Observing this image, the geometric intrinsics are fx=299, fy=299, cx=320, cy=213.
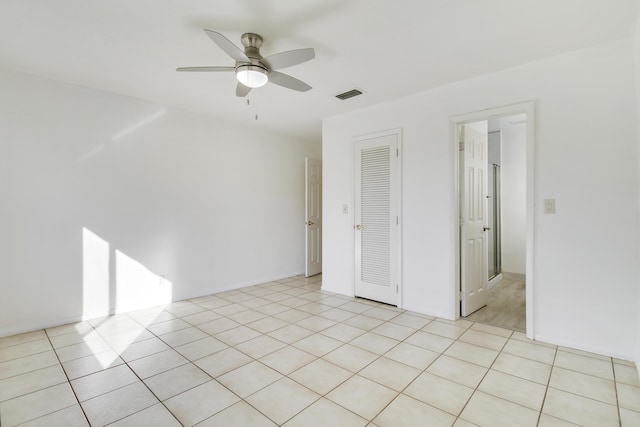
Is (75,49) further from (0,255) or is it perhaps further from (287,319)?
(287,319)

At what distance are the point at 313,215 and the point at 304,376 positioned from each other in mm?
3478

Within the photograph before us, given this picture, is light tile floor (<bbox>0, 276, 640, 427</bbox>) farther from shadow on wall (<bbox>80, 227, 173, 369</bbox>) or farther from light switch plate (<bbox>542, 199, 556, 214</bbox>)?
light switch plate (<bbox>542, 199, 556, 214</bbox>)

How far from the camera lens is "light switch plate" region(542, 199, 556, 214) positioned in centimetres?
266

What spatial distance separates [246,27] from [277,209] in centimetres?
336

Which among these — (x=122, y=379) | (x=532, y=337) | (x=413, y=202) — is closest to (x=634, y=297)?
(x=532, y=337)

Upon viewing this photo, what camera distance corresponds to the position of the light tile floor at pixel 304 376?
5.90 ft

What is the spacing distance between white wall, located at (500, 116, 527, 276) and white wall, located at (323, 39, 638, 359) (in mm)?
2579

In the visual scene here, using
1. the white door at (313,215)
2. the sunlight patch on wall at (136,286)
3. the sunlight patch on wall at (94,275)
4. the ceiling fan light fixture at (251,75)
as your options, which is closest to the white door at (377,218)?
the white door at (313,215)

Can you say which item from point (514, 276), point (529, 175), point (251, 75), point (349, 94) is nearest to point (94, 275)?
point (251, 75)

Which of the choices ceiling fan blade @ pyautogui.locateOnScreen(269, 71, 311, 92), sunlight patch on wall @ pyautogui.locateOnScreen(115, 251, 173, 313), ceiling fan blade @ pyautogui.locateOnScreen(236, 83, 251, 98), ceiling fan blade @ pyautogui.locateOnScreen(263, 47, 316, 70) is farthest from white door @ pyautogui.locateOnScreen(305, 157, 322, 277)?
ceiling fan blade @ pyautogui.locateOnScreen(263, 47, 316, 70)

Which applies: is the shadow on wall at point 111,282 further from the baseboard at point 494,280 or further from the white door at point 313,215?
the baseboard at point 494,280

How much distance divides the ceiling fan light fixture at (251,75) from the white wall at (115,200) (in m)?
2.18

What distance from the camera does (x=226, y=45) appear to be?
2.02m

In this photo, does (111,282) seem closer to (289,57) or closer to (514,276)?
(289,57)
